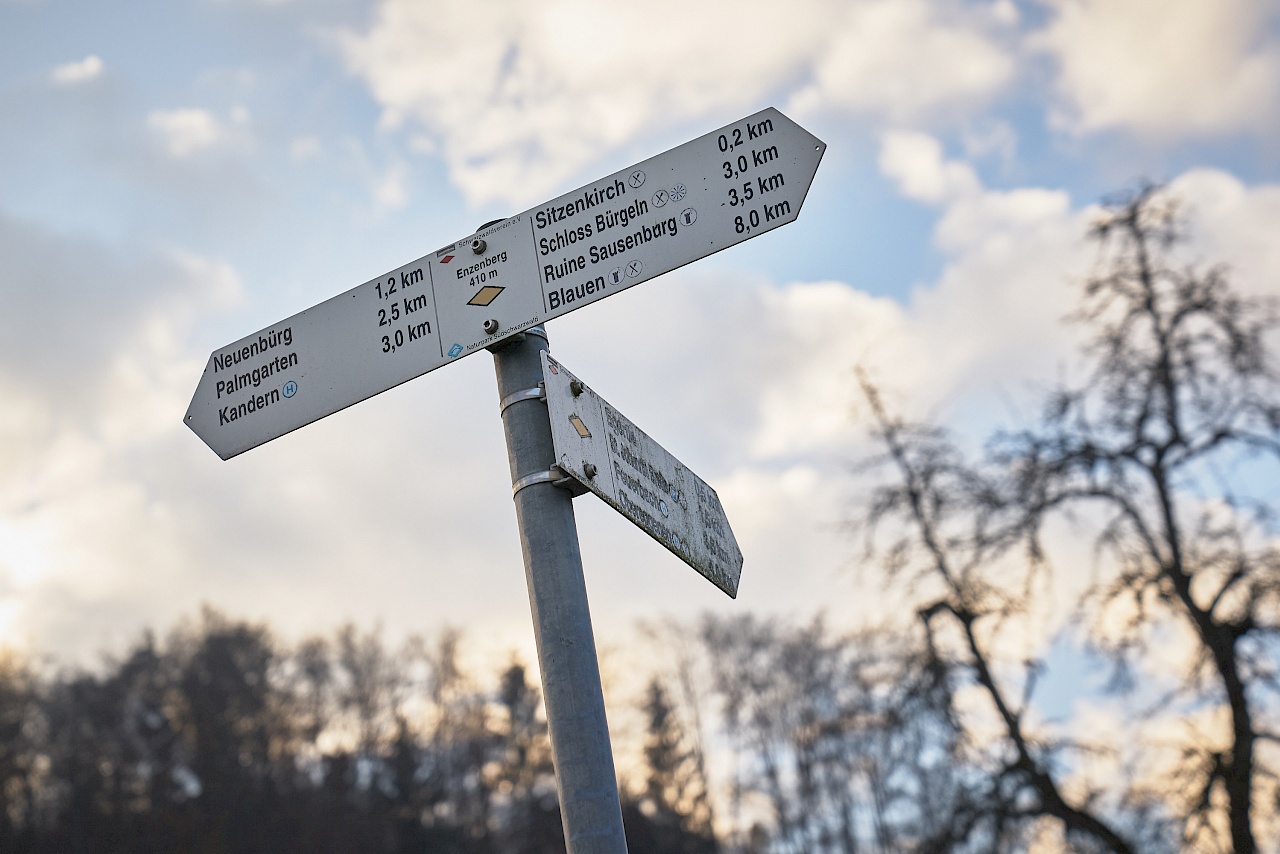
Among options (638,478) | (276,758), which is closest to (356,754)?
(276,758)

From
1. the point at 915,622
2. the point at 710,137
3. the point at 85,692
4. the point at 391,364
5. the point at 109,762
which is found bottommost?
the point at 391,364

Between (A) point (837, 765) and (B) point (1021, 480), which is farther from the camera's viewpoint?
(A) point (837, 765)

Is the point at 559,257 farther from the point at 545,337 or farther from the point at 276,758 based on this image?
the point at 276,758

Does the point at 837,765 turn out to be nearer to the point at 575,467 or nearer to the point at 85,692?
the point at 85,692

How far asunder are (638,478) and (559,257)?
50cm

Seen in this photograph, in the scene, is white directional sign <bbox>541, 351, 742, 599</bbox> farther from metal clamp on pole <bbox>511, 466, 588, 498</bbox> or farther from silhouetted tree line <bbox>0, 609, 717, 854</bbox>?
silhouetted tree line <bbox>0, 609, 717, 854</bbox>

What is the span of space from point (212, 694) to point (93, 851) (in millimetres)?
5653

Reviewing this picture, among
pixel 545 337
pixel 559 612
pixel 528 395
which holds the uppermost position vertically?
pixel 545 337

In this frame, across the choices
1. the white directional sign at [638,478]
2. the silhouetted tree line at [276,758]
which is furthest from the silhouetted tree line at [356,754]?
the white directional sign at [638,478]

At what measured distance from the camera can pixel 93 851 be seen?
3039 cm

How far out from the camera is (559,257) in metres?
2.44

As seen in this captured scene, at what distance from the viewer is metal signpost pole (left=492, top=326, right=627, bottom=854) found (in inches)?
77.6

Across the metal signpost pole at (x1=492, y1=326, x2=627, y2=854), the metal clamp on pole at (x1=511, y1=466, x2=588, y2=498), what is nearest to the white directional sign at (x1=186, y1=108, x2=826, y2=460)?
the metal signpost pole at (x1=492, y1=326, x2=627, y2=854)

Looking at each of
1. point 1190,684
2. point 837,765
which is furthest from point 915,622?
point 837,765
